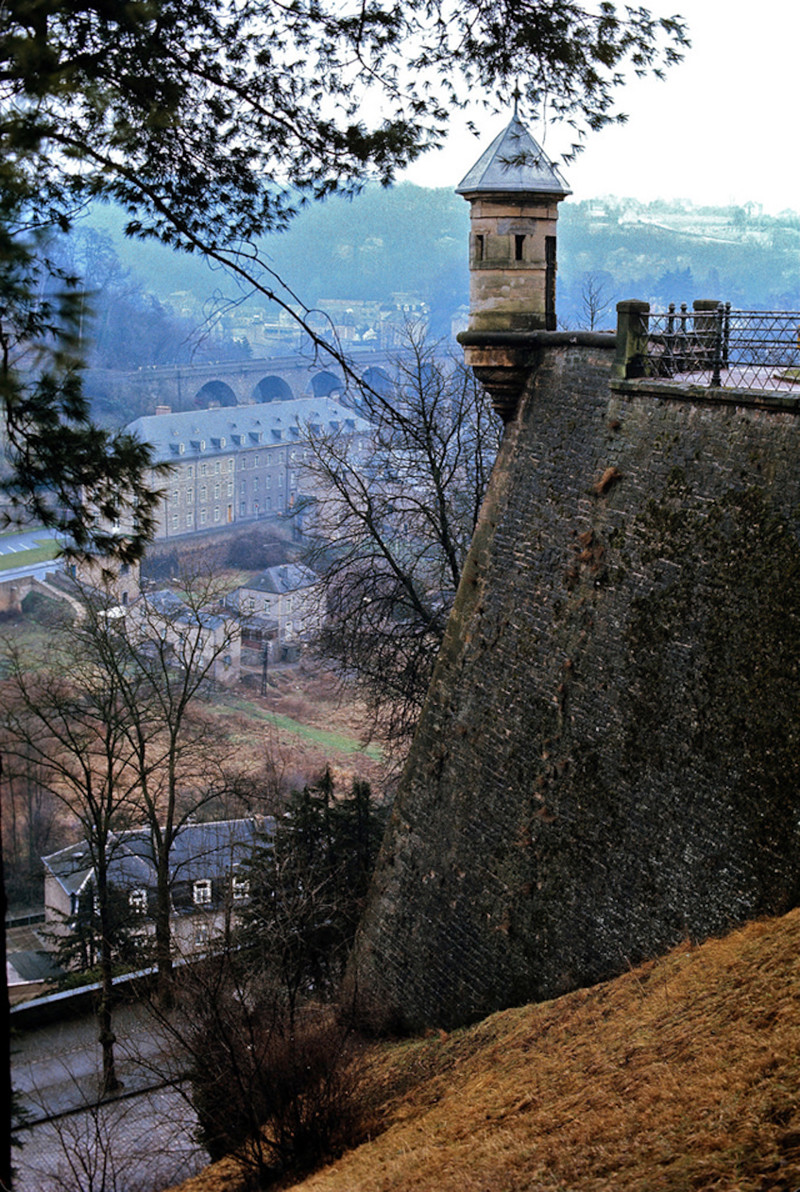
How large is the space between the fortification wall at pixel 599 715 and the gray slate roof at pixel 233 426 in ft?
157

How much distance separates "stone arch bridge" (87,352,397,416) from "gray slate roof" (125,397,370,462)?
91.3 inches

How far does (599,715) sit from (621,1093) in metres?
3.89

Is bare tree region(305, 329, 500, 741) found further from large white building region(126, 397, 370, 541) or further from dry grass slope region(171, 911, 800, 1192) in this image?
large white building region(126, 397, 370, 541)

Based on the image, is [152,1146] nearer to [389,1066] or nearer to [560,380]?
[389,1066]

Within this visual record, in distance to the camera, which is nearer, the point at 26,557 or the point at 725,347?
the point at 725,347

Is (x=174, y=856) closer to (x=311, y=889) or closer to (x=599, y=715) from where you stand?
(x=311, y=889)

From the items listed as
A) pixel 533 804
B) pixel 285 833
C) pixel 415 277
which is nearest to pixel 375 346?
pixel 415 277

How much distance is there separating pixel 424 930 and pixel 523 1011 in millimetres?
1931

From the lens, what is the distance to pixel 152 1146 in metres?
11.2

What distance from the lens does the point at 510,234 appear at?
11.0m

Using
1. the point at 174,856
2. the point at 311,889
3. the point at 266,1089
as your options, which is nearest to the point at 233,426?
the point at 174,856

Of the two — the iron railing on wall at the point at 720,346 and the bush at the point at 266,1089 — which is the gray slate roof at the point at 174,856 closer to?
the bush at the point at 266,1089

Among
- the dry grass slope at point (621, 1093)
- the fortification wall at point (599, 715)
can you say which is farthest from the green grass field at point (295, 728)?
the dry grass slope at point (621, 1093)

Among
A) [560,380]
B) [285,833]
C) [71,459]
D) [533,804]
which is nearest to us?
[71,459]
